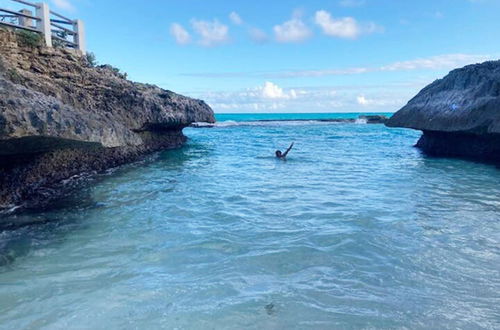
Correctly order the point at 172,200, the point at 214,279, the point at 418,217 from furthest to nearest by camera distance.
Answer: the point at 172,200
the point at 418,217
the point at 214,279

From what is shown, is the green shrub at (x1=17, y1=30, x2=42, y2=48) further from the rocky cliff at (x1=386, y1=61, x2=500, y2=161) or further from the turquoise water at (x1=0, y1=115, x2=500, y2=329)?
the rocky cliff at (x1=386, y1=61, x2=500, y2=161)

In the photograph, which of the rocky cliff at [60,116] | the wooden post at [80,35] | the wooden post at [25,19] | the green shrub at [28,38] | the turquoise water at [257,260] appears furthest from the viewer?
the wooden post at [80,35]

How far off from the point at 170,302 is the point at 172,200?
5.21 m

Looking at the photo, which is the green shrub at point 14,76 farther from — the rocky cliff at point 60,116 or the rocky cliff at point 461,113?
the rocky cliff at point 461,113

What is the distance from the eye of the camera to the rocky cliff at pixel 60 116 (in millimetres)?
6473

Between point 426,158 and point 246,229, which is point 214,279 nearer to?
point 246,229

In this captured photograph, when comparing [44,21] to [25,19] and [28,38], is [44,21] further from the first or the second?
[28,38]

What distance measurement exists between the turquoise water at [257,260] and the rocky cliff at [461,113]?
5.60 m

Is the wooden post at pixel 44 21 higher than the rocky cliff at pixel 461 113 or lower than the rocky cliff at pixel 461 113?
higher

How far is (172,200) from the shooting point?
9391 millimetres

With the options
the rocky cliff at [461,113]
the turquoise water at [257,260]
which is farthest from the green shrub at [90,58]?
the rocky cliff at [461,113]

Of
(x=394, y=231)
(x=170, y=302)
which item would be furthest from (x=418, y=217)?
(x=170, y=302)

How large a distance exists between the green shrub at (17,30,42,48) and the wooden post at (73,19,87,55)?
3.07m

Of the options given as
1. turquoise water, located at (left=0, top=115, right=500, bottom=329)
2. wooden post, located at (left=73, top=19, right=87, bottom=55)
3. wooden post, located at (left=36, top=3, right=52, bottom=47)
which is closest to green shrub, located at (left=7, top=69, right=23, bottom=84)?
wooden post, located at (left=36, top=3, right=52, bottom=47)
